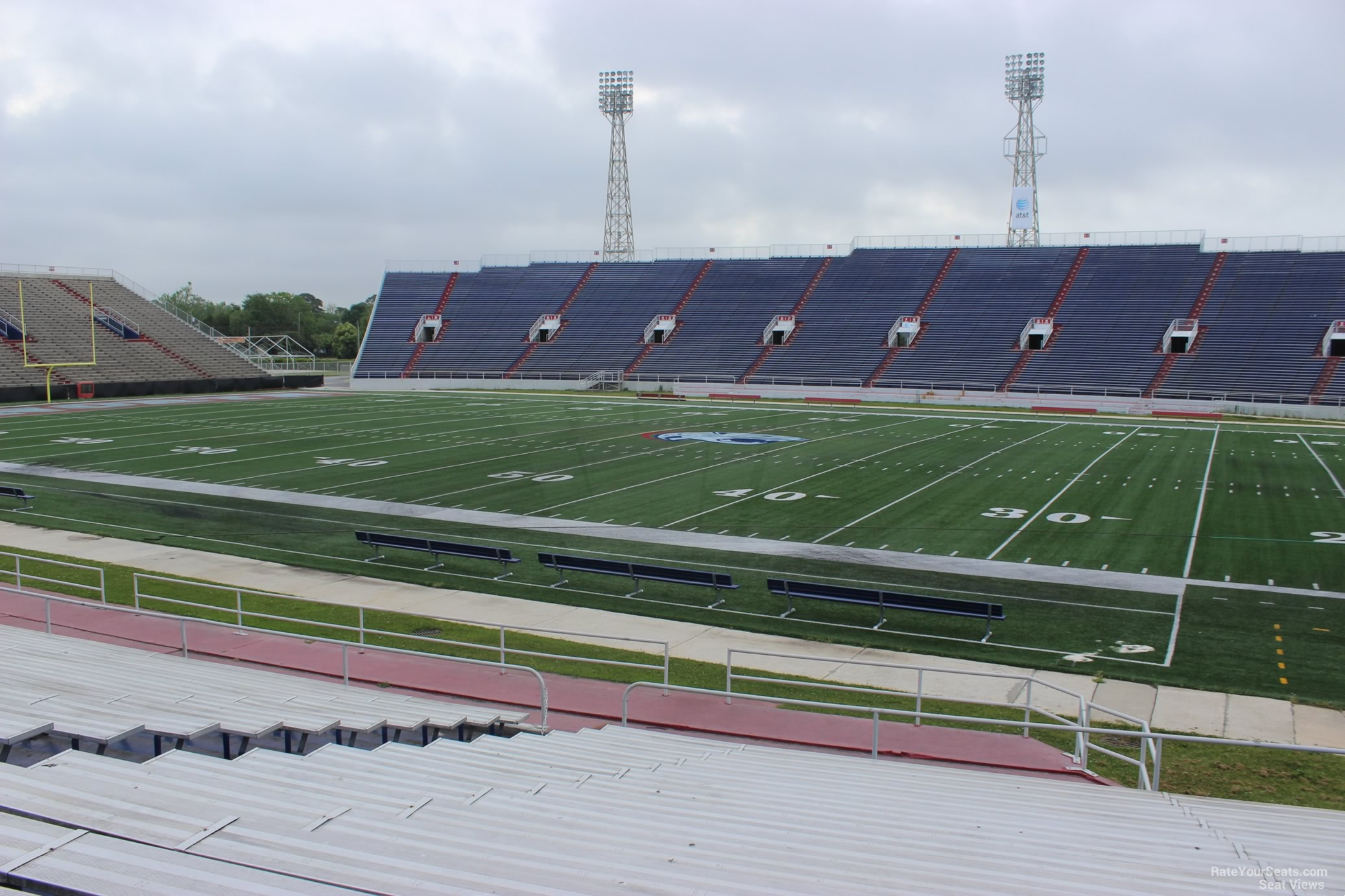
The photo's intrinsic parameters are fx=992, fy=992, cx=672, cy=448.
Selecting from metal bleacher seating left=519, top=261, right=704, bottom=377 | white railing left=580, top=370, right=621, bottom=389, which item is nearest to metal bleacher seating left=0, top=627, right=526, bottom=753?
white railing left=580, top=370, right=621, bottom=389

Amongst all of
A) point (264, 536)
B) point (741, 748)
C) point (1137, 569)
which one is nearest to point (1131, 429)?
point (1137, 569)

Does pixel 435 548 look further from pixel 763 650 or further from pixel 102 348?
pixel 102 348

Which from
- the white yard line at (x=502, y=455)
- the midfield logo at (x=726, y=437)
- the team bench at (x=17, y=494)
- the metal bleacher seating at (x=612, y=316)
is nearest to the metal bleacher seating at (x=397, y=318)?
the metal bleacher seating at (x=612, y=316)

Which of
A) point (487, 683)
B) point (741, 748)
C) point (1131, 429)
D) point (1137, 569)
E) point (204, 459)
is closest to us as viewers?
point (741, 748)

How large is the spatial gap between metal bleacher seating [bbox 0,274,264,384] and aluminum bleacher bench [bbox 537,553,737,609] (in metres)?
47.6

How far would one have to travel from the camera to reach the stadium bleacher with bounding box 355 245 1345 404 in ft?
178

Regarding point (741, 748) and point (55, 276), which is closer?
point (741, 748)

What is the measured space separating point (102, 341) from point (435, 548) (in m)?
52.2

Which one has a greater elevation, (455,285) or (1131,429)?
(455,285)

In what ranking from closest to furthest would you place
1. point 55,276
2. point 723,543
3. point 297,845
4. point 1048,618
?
point 297,845 → point 1048,618 → point 723,543 → point 55,276

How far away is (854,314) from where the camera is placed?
6588 cm

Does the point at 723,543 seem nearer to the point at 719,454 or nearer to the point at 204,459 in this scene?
the point at 719,454

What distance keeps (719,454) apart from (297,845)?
28143 millimetres

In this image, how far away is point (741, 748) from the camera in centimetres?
891
